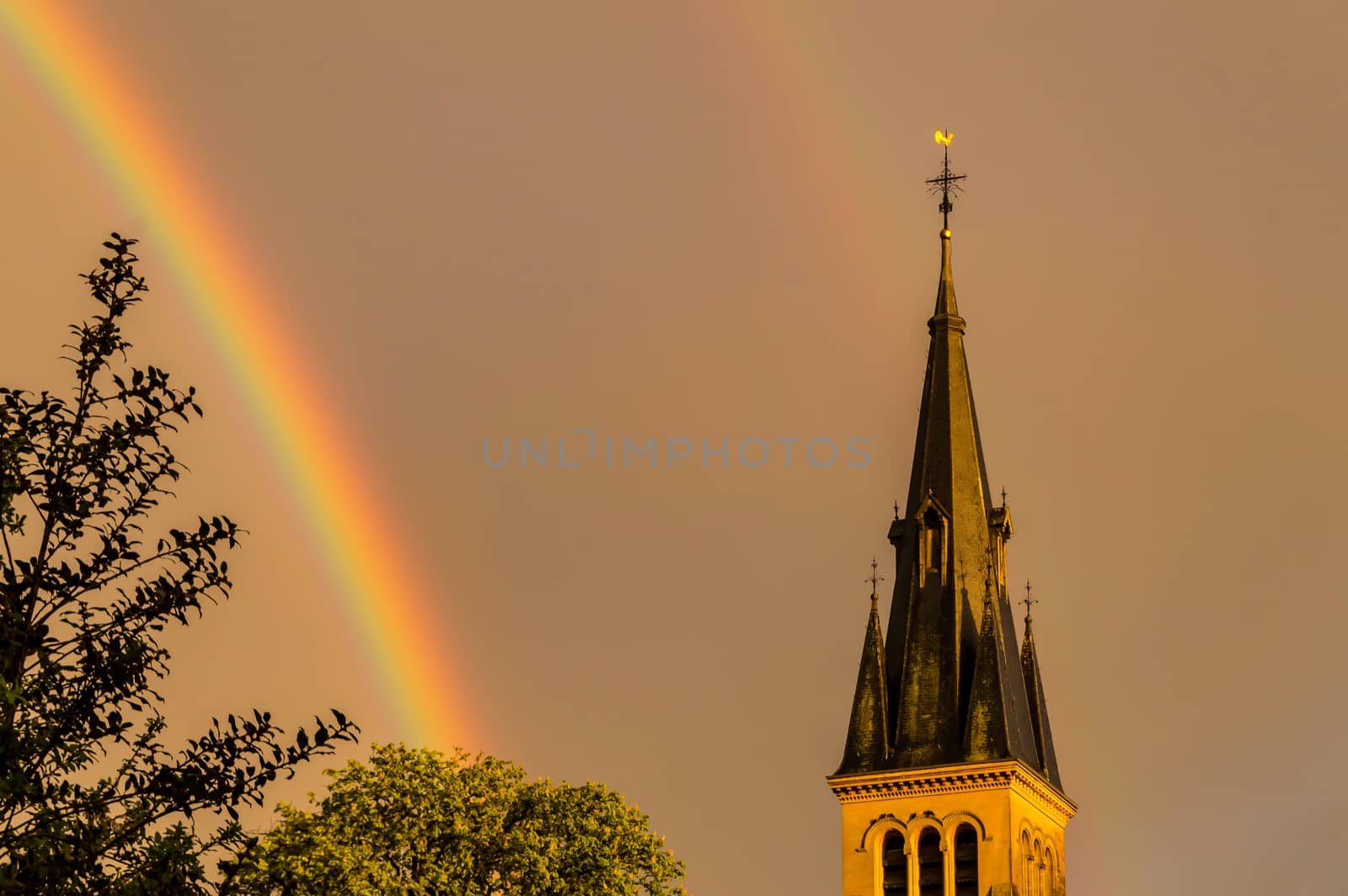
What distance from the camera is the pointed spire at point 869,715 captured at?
92688mm

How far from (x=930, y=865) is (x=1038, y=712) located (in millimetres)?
8142

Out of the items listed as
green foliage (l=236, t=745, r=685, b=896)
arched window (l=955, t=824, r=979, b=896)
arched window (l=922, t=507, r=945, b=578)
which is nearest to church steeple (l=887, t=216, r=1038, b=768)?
arched window (l=922, t=507, r=945, b=578)

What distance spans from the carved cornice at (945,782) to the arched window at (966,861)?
1805 millimetres

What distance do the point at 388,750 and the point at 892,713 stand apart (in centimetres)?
3232

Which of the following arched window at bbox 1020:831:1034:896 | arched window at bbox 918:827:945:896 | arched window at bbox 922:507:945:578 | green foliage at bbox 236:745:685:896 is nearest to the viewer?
green foliage at bbox 236:745:685:896

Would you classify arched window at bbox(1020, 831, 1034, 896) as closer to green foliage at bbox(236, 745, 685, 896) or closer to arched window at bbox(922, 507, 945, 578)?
arched window at bbox(922, 507, 945, 578)

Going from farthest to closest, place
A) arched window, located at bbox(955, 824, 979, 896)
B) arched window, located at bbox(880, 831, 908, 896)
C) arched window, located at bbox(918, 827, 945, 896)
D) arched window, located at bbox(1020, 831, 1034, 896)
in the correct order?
arched window, located at bbox(880, 831, 908, 896) < arched window, located at bbox(918, 827, 945, 896) < arched window, located at bbox(1020, 831, 1034, 896) < arched window, located at bbox(955, 824, 979, 896)

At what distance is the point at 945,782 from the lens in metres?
90.8

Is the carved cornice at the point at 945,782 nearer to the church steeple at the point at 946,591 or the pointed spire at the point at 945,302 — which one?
the church steeple at the point at 946,591

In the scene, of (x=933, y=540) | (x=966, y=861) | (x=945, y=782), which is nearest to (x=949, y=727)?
(x=945, y=782)

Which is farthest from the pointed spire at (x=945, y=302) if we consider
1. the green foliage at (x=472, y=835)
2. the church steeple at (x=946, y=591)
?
the green foliage at (x=472, y=835)

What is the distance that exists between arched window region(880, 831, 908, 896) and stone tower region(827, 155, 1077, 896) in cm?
5

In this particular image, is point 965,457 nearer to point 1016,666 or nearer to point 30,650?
point 1016,666

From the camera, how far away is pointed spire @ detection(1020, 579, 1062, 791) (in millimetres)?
94438
